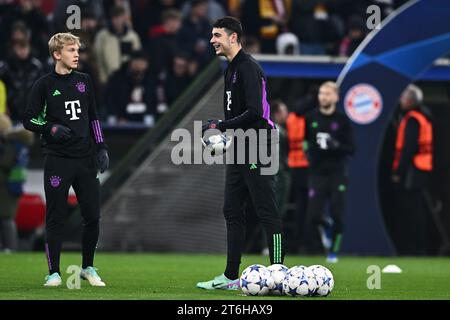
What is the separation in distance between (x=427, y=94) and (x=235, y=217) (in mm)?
9673

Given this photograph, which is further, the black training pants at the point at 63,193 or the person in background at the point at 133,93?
the person in background at the point at 133,93

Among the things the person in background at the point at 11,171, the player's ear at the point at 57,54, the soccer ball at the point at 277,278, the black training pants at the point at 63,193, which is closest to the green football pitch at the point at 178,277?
the soccer ball at the point at 277,278

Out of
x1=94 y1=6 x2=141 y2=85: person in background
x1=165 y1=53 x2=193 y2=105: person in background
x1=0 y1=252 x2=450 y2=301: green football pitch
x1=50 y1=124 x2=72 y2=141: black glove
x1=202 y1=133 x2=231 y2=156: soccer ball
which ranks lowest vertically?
x1=0 y1=252 x2=450 y2=301: green football pitch

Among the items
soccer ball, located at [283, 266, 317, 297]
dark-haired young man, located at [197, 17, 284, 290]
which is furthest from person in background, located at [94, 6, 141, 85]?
soccer ball, located at [283, 266, 317, 297]

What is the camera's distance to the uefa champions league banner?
1873 cm

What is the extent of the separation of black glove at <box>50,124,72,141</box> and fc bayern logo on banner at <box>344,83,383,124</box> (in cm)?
842

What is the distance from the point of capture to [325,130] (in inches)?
695

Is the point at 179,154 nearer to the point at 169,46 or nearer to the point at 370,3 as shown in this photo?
the point at 169,46

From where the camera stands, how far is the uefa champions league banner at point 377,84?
18.7 m

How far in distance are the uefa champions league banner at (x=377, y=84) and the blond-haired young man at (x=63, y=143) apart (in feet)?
26.1

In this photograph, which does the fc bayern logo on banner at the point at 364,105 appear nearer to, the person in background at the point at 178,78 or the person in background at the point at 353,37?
the person in background at the point at 353,37

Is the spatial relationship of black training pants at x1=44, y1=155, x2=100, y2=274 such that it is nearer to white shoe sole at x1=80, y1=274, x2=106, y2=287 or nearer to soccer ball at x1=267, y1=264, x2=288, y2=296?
white shoe sole at x1=80, y1=274, x2=106, y2=287
